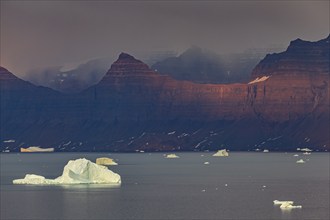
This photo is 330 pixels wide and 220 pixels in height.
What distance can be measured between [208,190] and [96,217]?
48.0 m

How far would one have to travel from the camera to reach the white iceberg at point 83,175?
16100 centimetres

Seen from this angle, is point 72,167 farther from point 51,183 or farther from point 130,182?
point 130,182

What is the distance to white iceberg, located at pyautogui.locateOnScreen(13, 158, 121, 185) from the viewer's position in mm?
161000

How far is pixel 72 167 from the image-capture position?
161000 millimetres

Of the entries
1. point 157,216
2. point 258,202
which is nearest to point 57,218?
point 157,216

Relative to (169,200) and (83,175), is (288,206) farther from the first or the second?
(83,175)

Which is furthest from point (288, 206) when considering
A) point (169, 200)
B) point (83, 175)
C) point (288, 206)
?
point (83, 175)

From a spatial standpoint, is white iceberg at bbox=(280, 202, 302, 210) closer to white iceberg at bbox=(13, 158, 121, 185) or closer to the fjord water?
the fjord water

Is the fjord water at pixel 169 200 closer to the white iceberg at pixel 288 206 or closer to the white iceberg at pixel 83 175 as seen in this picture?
the white iceberg at pixel 288 206

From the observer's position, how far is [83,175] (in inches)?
6604

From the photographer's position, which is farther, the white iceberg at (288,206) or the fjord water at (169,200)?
the white iceberg at (288,206)

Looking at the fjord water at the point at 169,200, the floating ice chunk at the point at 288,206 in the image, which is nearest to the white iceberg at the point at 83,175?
the fjord water at the point at 169,200

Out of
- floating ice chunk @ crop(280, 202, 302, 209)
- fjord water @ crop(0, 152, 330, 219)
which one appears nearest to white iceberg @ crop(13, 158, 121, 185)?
fjord water @ crop(0, 152, 330, 219)

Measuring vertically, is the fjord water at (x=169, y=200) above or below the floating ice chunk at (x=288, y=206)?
below
